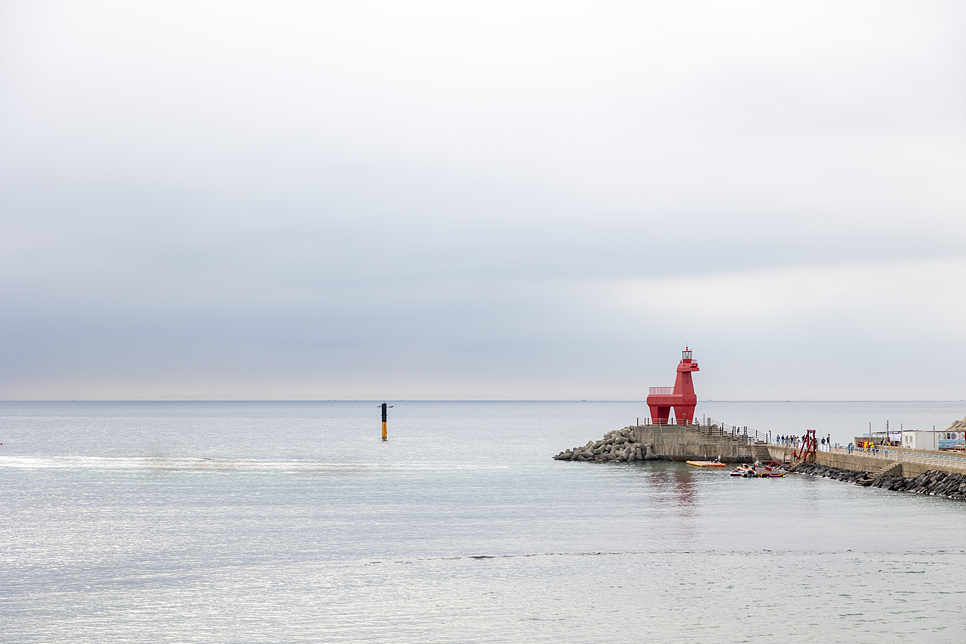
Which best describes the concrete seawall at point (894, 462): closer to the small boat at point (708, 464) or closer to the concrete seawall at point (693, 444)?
the concrete seawall at point (693, 444)

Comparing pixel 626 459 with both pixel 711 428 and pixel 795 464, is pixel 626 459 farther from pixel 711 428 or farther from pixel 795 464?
pixel 795 464

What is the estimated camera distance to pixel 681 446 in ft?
249

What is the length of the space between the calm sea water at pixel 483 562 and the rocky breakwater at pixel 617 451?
15340 mm

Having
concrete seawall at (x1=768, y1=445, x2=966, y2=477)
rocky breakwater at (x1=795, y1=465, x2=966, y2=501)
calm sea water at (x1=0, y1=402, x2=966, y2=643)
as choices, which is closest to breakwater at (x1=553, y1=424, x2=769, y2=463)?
concrete seawall at (x1=768, y1=445, x2=966, y2=477)

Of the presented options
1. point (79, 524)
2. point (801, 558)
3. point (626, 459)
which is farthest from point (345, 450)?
point (801, 558)

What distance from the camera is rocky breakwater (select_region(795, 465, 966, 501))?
4853 cm

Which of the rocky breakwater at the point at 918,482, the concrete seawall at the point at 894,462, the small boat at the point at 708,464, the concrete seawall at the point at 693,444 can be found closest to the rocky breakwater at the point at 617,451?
the concrete seawall at the point at 693,444

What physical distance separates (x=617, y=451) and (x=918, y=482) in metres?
29.7

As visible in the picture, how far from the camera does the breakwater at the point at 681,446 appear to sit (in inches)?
2950

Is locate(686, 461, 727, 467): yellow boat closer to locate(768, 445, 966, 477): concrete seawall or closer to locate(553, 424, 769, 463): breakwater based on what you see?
locate(553, 424, 769, 463): breakwater

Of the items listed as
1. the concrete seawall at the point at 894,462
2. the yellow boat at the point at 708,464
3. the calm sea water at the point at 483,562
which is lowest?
the yellow boat at the point at 708,464

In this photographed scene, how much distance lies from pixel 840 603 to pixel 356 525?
893 inches

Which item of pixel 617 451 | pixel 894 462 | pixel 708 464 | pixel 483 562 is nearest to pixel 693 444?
pixel 708 464

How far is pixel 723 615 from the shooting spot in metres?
24.7
